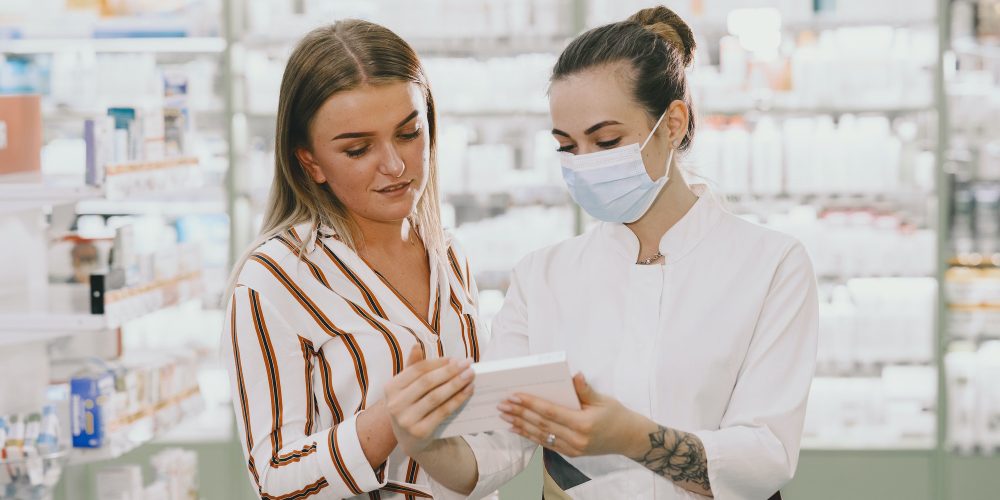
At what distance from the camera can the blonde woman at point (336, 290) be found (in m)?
1.85

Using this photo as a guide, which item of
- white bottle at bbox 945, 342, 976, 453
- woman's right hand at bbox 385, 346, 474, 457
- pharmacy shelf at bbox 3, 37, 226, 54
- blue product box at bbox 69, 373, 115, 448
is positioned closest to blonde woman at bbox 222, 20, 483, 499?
woman's right hand at bbox 385, 346, 474, 457

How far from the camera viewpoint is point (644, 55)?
1860mm

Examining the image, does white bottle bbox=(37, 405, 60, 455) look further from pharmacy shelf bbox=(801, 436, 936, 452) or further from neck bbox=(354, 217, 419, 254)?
pharmacy shelf bbox=(801, 436, 936, 452)

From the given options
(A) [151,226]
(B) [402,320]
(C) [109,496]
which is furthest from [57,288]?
(A) [151,226]

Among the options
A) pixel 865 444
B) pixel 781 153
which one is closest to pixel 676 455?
pixel 781 153

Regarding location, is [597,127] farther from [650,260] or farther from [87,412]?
[87,412]

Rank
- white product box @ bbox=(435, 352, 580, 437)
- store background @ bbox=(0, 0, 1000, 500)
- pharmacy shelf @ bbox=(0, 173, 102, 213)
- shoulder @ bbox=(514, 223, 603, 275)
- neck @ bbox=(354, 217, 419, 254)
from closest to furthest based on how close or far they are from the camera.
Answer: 1. white product box @ bbox=(435, 352, 580, 437)
2. shoulder @ bbox=(514, 223, 603, 275)
3. neck @ bbox=(354, 217, 419, 254)
4. pharmacy shelf @ bbox=(0, 173, 102, 213)
5. store background @ bbox=(0, 0, 1000, 500)

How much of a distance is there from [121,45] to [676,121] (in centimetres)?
395

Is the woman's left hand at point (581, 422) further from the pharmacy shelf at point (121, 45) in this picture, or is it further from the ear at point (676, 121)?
the pharmacy shelf at point (121, 45)

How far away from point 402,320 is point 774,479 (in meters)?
0.68

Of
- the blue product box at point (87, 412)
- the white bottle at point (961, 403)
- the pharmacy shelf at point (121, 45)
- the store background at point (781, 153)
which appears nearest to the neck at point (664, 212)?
the blue product box at point (87, 412)

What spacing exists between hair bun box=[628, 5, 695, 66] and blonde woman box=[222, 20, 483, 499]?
16.3 inches

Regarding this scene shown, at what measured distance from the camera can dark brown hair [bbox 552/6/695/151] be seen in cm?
185

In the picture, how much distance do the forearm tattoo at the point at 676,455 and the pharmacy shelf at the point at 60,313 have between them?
183cm
